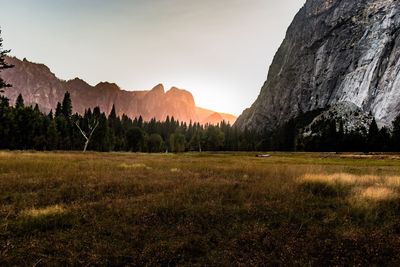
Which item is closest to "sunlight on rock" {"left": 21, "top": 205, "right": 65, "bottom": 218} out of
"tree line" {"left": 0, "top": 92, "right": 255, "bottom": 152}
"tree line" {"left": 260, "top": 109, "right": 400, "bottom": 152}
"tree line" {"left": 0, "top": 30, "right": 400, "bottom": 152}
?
"tree line" {"left": 0, "top": 30, "right": 400, "bottom": 152}

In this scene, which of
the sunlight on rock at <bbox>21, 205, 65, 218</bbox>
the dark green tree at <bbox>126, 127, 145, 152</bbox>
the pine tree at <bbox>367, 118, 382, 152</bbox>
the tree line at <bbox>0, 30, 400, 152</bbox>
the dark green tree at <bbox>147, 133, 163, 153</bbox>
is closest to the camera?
the sunlight on rock at <bbox>21, 205, 65, 218</bbox>

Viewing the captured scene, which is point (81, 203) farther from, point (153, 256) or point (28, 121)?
point (28, 121)

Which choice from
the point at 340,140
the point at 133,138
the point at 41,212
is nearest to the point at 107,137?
the point at 133,138

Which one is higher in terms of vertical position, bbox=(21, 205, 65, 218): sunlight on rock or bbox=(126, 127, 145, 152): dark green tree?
bbox=(126, 127, 145, 152): dark green tree

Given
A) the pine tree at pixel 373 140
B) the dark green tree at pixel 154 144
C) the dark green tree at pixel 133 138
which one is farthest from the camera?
the dark green tree at pixel 154 144

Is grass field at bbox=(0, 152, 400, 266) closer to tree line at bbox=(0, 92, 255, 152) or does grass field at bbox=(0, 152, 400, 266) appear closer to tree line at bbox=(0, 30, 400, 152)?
tree line at bbox=(0, 30, 400, 152)

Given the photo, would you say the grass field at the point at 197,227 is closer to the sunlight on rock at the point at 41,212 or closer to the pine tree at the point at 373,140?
the sunlight on rock at the point at 41,212

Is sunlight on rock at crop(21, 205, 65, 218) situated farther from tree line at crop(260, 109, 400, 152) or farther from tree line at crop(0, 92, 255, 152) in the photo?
tree line at crop(260, 109, 400, 152)

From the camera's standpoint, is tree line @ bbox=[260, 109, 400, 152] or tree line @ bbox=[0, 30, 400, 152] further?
tree line @ bbox=[260, 109, 400, 152]

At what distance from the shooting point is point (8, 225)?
29.5 ft

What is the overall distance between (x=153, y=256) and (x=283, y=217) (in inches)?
201

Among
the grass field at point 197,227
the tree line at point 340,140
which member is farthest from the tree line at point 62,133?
the tree line at point 340,140

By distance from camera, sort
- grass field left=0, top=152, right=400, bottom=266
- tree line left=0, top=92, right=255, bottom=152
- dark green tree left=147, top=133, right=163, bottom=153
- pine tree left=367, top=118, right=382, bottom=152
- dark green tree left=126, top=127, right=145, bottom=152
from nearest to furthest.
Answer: grass field left=0, top=152, right=400, bottom=266, tree line left=0, top=92, right=255, bottom=152, pine tree left=367, top=118, right=382, bottom=152, dark green tree left=126, top=127, right=145, bottom=152, dark green tree left=147, top=133, right=163, bottom=153

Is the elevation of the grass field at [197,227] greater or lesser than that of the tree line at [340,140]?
lesser
